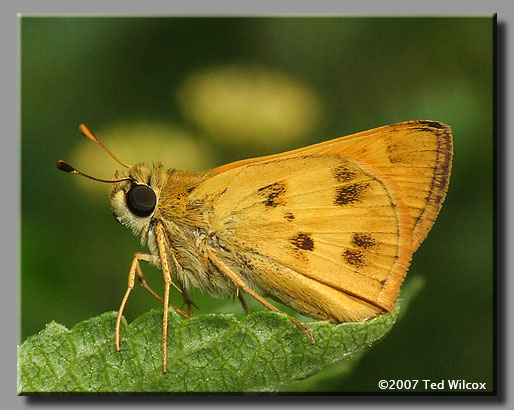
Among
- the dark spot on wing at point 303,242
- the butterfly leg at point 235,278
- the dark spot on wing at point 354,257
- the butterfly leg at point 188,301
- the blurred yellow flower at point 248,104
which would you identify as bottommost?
the butterfly leg at point 188,301

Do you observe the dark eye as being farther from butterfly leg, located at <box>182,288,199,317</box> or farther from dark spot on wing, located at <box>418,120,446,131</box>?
dark spot on wing, located at <box>418,120,446,131</box>

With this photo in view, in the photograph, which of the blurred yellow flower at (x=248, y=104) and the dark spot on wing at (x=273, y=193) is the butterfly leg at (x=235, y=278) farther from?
the blurred yellow flower at (x=248, y=104)

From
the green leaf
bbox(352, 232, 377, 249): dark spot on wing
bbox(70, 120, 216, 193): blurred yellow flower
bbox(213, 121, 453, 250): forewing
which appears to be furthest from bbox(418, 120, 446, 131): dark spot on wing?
bbox(70, 120, 216, 193): blurred yellow flower

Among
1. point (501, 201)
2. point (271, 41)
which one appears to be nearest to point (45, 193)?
point (271, 41)

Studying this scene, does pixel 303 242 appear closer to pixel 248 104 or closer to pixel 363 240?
pixel 363 240

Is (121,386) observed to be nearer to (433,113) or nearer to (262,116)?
(262,116)

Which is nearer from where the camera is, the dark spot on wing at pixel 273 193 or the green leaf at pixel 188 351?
the green leaf at pixel 188 351

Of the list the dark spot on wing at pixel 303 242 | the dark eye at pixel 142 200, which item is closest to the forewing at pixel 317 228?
the dark spot on wing at pixel 303 242
